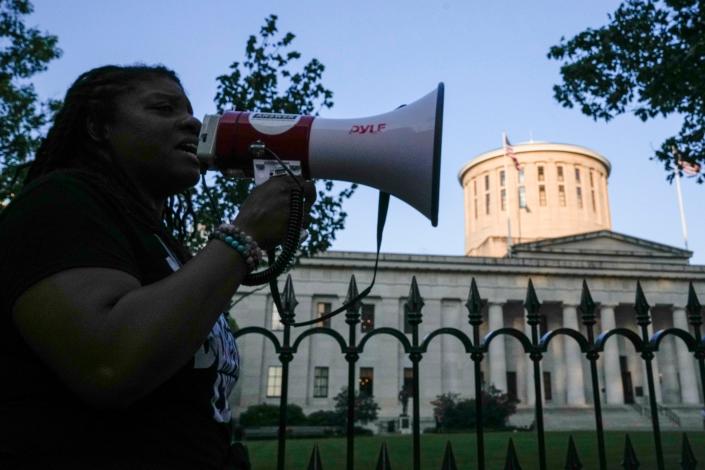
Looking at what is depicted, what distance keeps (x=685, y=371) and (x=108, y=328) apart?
2138 inches

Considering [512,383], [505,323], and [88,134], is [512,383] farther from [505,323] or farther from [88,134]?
[88,134]

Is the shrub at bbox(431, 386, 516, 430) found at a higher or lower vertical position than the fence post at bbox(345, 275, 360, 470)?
lower

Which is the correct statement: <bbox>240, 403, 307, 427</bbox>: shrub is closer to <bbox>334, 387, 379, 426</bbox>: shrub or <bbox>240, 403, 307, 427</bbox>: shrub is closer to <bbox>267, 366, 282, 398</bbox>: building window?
<bbox>334, 387, 379, 426</bbox>: shrub

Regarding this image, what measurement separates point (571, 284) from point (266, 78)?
133ft

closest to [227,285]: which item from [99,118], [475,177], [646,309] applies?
[99,118]

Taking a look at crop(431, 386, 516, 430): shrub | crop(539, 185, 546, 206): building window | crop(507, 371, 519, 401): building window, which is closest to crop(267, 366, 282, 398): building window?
crop(431, 386, 516, 430): shrub

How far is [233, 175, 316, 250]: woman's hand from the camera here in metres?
1.72

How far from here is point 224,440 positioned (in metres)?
1.88

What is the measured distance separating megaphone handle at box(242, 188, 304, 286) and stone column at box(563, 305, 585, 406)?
46791mm

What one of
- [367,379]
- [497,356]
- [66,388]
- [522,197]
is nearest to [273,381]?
→ [367,379]

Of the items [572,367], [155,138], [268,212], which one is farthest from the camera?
[572,367]

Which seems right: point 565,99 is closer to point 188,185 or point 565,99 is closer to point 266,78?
point 266,78

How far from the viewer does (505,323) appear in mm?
48312

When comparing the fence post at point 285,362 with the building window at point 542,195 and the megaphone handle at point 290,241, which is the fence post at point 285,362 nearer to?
the megaphone handle at point 290,241
